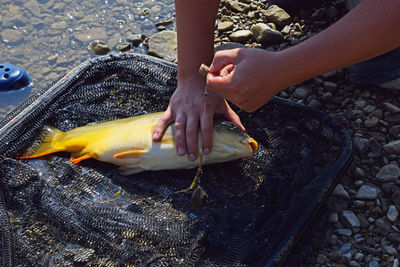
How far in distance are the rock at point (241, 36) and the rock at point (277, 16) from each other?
0.35m

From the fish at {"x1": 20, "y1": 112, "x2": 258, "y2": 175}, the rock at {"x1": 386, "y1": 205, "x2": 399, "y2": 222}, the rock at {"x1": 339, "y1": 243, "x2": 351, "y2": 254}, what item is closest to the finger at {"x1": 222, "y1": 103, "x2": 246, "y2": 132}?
the fish at {"x1": 20, "y1": 112, "x2": 258, "y2": 175}

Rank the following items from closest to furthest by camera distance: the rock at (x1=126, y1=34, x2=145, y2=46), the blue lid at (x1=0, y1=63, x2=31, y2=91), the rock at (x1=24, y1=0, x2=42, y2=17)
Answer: the blue lid at (x1=0, y1=63, x2=31, y2=91) < the rock at (x1=126, y1=34, x2=145, y2=46) < the rock at (x1=24, y1=0, x2=42, y2=17)

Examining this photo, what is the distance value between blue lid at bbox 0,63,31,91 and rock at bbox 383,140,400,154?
12.0 feet

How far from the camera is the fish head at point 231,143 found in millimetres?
2908

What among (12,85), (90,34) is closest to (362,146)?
(12,85)

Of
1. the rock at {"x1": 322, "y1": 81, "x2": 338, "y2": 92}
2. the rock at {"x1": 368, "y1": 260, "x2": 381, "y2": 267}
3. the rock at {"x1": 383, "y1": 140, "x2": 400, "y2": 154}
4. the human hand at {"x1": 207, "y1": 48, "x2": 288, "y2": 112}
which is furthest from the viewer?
the rock at {"x1": 322, "y1": 81, "x2": 338, "y2": 92}

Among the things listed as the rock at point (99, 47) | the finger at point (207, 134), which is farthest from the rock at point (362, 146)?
the rock at point (99, 47)

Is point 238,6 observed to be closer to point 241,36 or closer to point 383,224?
point 241,36

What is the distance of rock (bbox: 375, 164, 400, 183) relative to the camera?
3088 mm

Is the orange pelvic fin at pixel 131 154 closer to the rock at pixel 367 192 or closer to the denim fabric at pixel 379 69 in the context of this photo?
the rock at pixel 367 192

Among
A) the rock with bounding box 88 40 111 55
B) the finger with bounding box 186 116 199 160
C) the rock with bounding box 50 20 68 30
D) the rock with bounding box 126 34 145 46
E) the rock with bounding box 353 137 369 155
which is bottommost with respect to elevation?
the rock with bounding box 88 40 111 55

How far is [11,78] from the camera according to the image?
173 inches

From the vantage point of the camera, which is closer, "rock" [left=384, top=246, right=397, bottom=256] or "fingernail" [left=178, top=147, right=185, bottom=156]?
"rock" [left=384, top=246, right=397, bottom=256]

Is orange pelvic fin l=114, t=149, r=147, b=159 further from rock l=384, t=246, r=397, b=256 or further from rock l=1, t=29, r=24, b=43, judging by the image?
rock l=1, t=29, r=24, b=43
